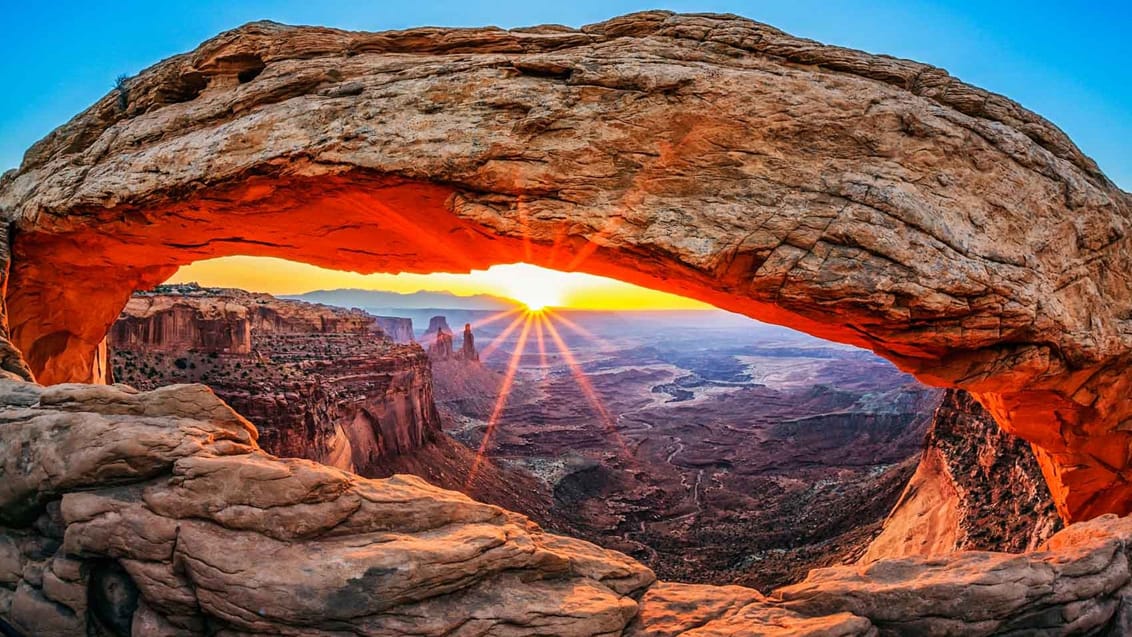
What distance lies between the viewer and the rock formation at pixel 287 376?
22.5 m

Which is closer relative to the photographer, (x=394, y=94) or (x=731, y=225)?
(x=731, y=225)

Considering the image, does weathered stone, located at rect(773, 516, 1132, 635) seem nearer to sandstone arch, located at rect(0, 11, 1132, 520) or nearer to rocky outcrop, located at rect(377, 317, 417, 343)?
sandstone arch, located at rect(0, 11, 1132, 520)

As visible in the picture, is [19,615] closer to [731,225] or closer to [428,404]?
[731,225]

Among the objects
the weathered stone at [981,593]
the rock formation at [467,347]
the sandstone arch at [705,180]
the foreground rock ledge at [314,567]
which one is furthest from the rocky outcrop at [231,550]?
the rock formation at [467,347]

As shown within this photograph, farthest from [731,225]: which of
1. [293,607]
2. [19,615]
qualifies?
[19,615]

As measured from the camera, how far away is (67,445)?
5742 mm

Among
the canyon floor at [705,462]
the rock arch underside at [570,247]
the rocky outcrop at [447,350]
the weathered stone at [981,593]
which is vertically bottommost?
the canyon floor at [705,462]

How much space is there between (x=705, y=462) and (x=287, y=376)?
116 feet

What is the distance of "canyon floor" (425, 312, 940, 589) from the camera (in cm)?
2272

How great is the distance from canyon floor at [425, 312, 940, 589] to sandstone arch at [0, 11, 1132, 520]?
1212 cm

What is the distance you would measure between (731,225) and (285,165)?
662 centimetres

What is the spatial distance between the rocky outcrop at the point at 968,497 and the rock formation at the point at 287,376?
21.9m

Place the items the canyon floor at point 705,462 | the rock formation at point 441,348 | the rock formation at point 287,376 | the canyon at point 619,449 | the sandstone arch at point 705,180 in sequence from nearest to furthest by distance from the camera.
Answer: the sandstone arch at point 705,180, the canyon at point 619,449, the rock formation at point 287,376, the canyon floor at point 705,462, the rock formation at point 441,348

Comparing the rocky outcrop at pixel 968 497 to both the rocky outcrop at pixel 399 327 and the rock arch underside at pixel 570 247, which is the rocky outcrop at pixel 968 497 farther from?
the rocky outcrop at pixel 399 327
